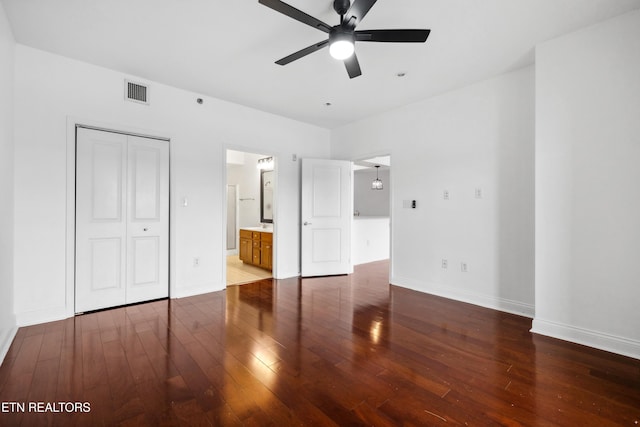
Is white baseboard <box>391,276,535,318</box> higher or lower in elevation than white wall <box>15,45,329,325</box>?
lower

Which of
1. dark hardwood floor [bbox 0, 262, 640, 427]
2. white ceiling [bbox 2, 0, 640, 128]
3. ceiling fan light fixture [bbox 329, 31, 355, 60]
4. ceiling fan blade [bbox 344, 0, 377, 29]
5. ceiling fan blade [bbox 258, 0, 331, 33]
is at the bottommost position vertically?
dark hardwood floor [bbox 0, 262, 640, 427]

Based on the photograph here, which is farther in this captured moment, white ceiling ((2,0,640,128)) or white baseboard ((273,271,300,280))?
white baseboard ((273,271,300,280))

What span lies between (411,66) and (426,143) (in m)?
1.25

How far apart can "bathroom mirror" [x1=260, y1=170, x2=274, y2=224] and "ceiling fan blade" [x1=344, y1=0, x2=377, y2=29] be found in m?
4.90

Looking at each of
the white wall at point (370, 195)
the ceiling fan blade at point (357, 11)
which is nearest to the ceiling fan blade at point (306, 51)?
the ceiling fan blade at point (357, 11)

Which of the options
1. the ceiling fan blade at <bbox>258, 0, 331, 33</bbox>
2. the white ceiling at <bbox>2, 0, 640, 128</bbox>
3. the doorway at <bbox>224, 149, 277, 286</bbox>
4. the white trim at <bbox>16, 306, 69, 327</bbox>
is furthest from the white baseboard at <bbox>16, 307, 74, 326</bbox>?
the ceiling fan blade at <bbox>258, 0, 331, 33</bbox>

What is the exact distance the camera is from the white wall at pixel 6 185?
7.73ft

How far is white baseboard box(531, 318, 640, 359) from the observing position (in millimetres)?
2375

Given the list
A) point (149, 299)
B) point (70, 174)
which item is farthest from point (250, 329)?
point (70, 174)

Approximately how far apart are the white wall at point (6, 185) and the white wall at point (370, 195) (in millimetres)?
8019

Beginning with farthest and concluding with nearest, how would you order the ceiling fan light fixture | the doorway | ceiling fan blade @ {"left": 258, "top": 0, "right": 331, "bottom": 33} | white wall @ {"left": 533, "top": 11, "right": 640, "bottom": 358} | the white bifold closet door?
the doorway < the white bifold closet door < white wall @ {"left": 533, "top": 11, "right": 640, "bottom": 358} < the ceiling fan light fixture < ceiling fan blade @ {"left": 258, "top": 0, "right": 331, "bottom": 33}

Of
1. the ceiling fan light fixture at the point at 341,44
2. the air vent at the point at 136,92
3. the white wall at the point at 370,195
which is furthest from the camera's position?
the white wall at the point at 370,195

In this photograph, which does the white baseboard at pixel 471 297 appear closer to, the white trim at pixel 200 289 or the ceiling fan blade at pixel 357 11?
the white trim at pixel 200 289

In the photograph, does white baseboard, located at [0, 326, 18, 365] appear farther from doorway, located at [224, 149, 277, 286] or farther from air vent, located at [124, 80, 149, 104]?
doorway, located at [224, 149, 277, 286]
